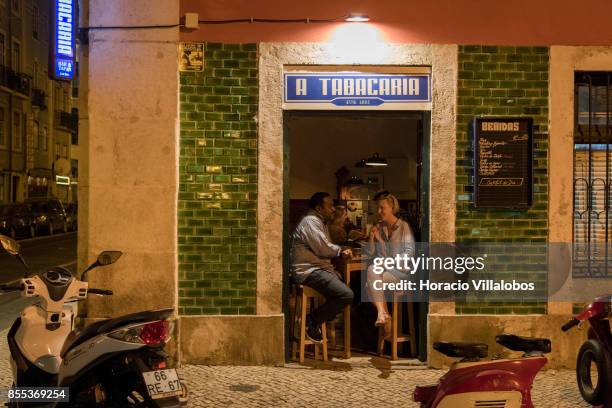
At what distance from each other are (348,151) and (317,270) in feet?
14.8

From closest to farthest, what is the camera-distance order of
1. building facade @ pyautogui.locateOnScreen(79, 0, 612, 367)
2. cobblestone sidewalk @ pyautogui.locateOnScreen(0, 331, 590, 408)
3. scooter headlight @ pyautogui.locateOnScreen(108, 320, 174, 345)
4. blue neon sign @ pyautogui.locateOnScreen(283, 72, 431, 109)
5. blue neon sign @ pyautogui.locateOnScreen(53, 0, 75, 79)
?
scooter headlight @ pyautogui.locateOnScreen(108, 320, 174, 345)
cobblestone sidewalk @ pyautogui.locateOnScreen(0, 331, 590, 408)
building facade @ pyautogui.locateOnScreen(79, 0, 612, 367)
blue neon sign @ pyautogui.locateOnScreen(283, 72, 431, 109)
blue neon sign @ pyautogui.locateOnScreen(53, 0, 75, 79)

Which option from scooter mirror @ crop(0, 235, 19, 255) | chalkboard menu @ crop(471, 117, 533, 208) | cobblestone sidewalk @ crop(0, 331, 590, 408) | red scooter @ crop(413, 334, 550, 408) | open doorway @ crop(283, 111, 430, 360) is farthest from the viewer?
open doorway @ crop(283, 111, 430, 360)

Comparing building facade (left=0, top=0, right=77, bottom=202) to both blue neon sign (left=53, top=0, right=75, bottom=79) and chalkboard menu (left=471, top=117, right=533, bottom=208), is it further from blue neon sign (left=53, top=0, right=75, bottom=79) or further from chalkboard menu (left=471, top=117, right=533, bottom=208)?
chalkboard menu (left=471, top=117, right=533, bottom=208)

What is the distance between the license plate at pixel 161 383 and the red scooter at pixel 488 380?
1.66 metres

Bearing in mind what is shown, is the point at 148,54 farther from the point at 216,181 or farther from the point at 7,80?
the point at 7,80

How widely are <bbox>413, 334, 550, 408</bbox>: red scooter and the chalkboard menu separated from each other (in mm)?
2863

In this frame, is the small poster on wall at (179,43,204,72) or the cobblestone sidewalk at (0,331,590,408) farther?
the small poster on wall at (179,43,204,72)

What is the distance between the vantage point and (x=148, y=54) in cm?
688

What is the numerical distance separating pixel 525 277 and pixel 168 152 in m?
3.91

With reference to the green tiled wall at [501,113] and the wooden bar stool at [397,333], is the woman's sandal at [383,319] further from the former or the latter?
the green tiled wall at [501,113]

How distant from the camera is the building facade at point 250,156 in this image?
6.86 m

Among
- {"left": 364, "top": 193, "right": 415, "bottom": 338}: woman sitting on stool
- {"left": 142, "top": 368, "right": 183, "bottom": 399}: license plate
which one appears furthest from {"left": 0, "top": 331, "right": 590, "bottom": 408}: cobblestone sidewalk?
{"left": 142, "top": 368, "right": 183, "bottom": 399}: license plate

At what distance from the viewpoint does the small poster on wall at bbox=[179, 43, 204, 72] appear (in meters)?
7.01

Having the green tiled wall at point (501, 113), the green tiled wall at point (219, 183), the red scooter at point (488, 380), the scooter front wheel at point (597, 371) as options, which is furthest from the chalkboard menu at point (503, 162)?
the red scooter at point (488, 380)
